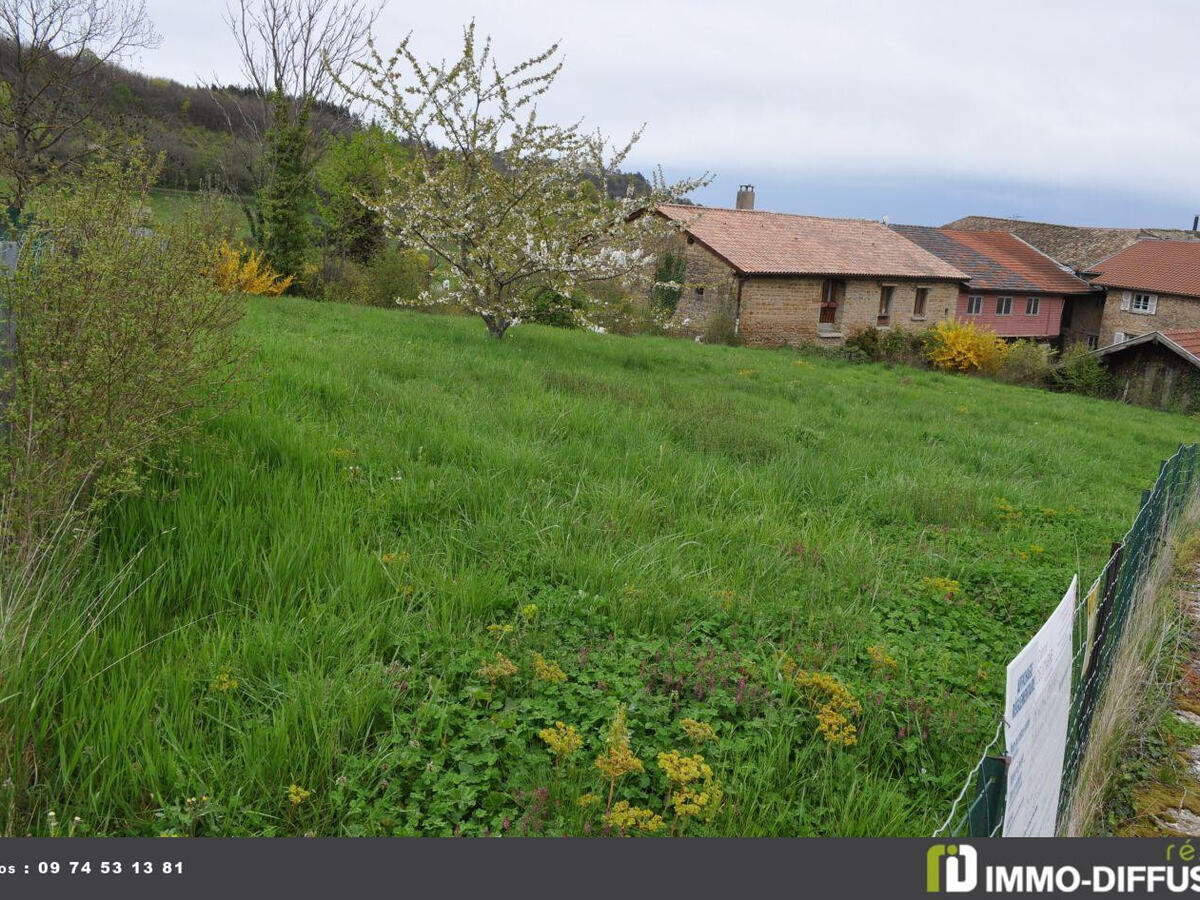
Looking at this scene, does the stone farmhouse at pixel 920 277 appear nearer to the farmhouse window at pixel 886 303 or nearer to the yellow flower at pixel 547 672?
the farmhouse window at pixel 886 303

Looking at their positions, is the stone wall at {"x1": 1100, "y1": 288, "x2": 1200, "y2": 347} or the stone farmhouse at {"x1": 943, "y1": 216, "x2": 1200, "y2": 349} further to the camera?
the stone farmhouse at {"x1": 943, "y1": 216, "x2": 1200, "y2": 349}

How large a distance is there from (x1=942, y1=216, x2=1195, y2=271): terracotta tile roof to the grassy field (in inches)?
1955

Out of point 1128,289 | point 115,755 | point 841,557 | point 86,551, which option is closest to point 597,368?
point 841,557

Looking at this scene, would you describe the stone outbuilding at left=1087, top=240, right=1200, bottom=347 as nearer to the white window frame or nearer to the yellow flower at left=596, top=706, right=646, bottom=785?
the white window frame

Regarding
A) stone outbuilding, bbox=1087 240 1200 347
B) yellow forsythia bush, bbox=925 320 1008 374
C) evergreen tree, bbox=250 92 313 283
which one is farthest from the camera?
stone outbuilding, bbox=1087 240 1200 347

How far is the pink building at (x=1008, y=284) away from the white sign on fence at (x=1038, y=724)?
4207 cm

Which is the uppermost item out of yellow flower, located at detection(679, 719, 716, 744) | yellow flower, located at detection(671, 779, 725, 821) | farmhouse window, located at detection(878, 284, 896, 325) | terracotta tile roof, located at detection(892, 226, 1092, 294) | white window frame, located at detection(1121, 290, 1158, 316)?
terracotta tile roof, located at detection(892, 226, 1092, 294)

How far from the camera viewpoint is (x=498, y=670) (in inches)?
140

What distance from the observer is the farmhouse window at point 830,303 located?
1399 inches

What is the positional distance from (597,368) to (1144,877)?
35.7 feet

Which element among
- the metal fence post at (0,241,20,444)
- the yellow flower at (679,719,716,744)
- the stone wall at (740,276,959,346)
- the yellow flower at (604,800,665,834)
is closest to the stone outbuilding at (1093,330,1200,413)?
the stone wall at (740,276,959,346)

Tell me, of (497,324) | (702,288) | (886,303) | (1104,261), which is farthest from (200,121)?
(1104,261)

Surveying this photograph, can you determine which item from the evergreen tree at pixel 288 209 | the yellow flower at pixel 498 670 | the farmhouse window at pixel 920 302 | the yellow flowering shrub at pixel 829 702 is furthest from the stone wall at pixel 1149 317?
the yellow flower at pixel 498 670

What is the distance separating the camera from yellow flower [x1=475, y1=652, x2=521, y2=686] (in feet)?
11.6
